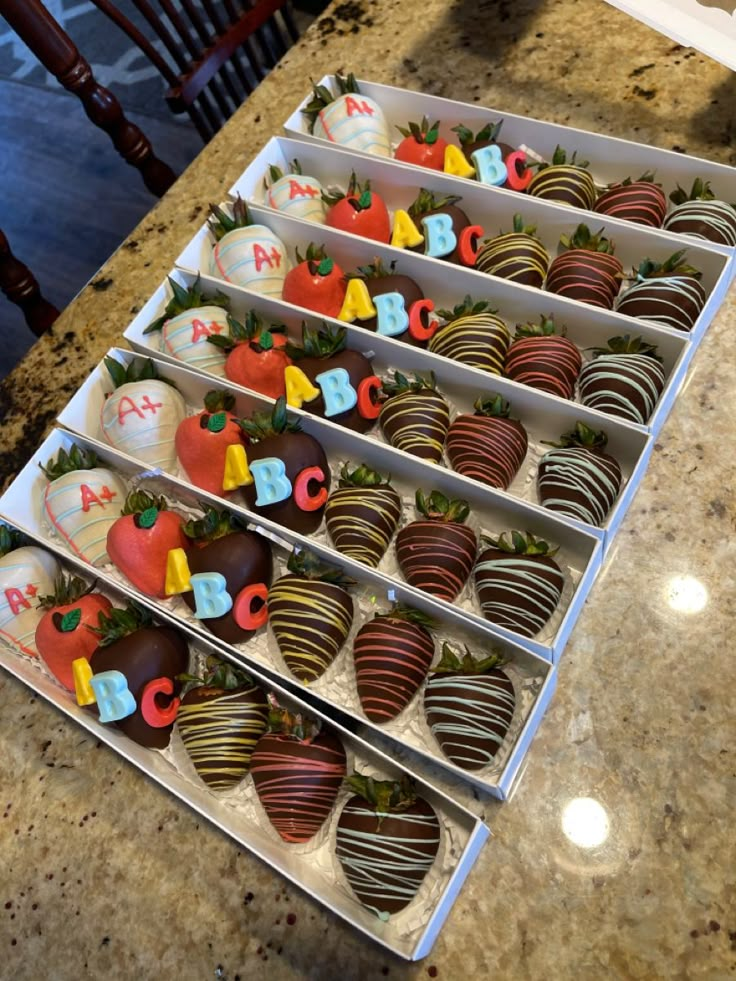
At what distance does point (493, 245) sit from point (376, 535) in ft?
1.82

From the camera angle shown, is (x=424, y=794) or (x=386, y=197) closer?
(x=424, y=794)

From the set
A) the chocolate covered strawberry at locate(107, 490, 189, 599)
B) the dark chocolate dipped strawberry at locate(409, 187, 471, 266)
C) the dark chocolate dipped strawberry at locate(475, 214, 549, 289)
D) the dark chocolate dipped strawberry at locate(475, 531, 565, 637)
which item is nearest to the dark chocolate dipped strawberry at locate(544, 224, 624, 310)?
the dark chocolate dipped strawberry at locate(475, 214, 549, 289)

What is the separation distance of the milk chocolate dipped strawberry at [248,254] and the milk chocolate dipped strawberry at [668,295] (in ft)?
2.00

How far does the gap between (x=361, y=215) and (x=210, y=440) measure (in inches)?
19.7

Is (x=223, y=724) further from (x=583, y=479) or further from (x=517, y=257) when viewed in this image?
(x=517, y=257)

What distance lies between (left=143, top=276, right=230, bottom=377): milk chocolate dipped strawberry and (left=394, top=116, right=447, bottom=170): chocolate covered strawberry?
0.45 m

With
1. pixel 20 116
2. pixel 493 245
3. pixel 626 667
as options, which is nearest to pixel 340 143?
pixel 493 245

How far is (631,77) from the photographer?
147cm

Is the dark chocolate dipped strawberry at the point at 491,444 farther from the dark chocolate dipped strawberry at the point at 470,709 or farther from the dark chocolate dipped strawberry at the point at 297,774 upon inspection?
A: the dark chocolate dipped strawberry at the point at 297,774

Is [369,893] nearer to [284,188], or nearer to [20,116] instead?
[284,188]

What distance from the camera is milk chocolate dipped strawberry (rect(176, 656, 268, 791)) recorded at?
1.03 m

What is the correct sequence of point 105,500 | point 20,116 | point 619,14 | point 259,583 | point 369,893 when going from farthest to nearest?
point 20,116, point 619,14, point 105,500, point 259,583, point 369,893

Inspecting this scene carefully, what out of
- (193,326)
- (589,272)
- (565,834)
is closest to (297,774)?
(565,834)

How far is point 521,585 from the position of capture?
1.04 metres
